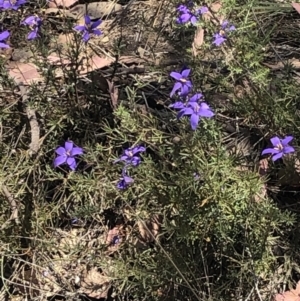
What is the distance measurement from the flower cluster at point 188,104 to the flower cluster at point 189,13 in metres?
0.32

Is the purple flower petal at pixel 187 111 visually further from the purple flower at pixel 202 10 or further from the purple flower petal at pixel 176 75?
the purple flower at pixel 202 10

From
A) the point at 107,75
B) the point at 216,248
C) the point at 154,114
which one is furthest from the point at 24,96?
the point at 216,248

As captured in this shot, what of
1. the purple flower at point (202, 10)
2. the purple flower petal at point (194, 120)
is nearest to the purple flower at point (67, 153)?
the purple flower petal at point (194, 120)

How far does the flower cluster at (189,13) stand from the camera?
8.39ft

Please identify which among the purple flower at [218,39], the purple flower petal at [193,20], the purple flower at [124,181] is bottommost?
the purple flower at [124,181]

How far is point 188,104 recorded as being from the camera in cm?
224

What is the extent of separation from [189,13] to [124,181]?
647mm

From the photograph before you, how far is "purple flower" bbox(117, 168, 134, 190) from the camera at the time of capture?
254cm

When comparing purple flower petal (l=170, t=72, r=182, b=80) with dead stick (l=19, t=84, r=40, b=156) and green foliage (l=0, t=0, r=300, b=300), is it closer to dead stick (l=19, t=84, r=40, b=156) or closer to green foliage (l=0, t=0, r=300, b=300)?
green foliage (l=0, t=0, r=300, b=300)

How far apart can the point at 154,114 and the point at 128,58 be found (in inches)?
16.0

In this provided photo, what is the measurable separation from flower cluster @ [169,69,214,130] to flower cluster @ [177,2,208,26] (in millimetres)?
317

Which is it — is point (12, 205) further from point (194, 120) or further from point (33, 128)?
point (194, 120)

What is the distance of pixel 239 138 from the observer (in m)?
2.96

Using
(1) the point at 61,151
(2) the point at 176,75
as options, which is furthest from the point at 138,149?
(2) the point at 176,75
